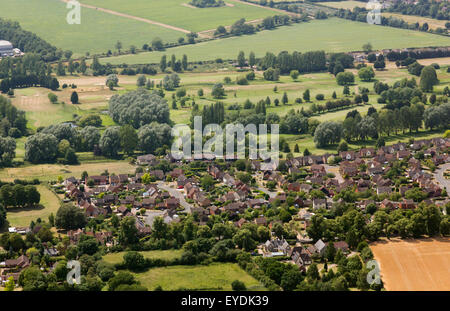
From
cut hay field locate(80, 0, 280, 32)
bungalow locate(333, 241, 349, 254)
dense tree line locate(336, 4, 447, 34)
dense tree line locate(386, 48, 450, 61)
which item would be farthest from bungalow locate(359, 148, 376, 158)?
dense tree line locate(336, 4, 447, 34)

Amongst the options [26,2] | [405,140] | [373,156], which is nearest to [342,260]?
[373,156]

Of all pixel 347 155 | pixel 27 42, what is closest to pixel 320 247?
pixel 347 155

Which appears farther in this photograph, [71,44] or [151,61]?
[71,44]

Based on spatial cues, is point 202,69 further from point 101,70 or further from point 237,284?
point 237,284

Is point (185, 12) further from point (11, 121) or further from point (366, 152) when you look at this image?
point (366, 152)

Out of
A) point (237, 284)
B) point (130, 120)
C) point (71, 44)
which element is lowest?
point (237, 284)

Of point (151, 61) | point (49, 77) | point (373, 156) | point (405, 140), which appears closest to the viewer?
point (373, 156)
